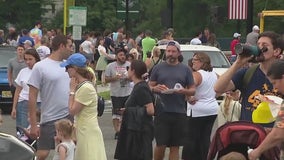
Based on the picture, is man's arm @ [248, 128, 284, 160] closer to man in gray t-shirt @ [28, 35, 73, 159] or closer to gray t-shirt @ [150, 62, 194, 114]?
man in gray t-shirt @ [28, 35, 73, 159]

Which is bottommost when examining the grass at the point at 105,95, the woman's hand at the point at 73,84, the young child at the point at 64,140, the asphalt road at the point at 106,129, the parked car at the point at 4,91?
the grass at the point at 105,95

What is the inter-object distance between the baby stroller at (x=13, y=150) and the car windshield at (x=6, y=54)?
1562cm

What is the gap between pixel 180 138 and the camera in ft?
37.2

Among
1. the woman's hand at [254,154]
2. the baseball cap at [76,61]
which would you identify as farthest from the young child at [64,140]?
the woman's hand at [254,154]

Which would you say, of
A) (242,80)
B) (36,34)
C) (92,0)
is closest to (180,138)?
(242,80)

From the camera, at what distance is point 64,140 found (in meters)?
9.11

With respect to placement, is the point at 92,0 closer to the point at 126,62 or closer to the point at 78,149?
the point at 126,62

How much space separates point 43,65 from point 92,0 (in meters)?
56.7

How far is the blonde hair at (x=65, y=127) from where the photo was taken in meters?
9.01

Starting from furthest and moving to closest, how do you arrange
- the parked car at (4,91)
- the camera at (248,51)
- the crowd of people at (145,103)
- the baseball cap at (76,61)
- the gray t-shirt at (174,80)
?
the parked car at (4,91) < the gray t-shirt at (174,80) < the baseball cap at (76,61) < the crowd of people at (145,103) < the camera at (248,51)

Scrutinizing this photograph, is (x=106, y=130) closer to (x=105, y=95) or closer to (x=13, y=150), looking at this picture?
(x=105, y=95)

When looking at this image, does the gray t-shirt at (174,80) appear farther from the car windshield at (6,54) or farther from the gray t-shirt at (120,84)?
the car windshield at (6,54)

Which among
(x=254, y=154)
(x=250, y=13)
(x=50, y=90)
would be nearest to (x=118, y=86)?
(x=50, y=90)

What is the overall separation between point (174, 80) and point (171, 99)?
263 mm
